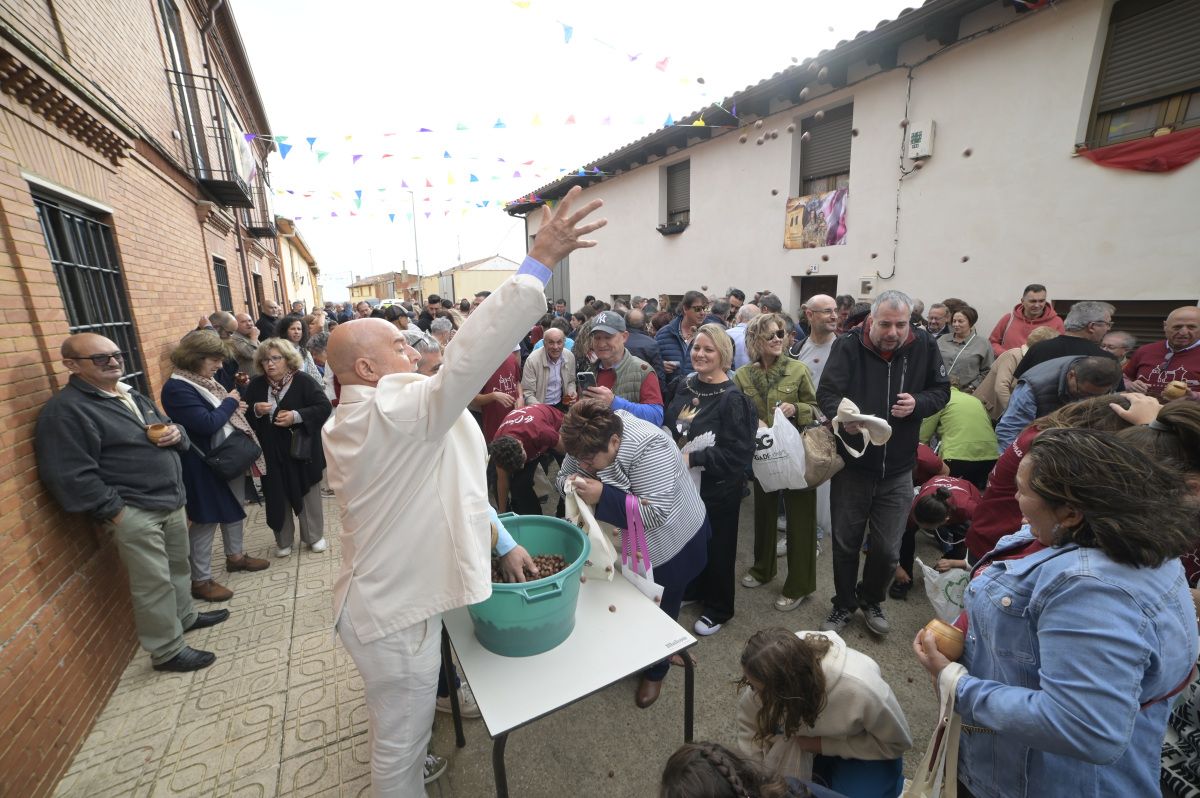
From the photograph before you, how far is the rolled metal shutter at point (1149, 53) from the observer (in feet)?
15.1

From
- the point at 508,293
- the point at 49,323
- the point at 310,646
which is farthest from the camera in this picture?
the point at 310,646

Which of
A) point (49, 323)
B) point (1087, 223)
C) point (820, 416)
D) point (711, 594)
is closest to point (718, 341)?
point (820, 416)

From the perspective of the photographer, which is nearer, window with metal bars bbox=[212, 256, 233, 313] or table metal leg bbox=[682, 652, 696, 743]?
table metal leg bbox=[682, 652, 696, 743]

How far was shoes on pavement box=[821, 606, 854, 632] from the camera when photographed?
3.36m

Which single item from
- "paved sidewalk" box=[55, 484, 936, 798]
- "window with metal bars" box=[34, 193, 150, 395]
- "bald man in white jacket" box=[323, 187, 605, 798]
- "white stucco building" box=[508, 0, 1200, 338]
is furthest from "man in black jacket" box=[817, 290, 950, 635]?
"window with metal bars" box=[34, 193, 150, 395]

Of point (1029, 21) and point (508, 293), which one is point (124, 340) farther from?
point (1029, 21)

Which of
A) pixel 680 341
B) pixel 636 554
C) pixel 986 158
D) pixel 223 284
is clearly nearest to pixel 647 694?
pixel 636 554

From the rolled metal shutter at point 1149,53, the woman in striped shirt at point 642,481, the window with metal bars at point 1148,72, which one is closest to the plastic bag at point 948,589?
the woman in striped shirt at point 642,481

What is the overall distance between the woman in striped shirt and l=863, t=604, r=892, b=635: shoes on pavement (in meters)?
1.51

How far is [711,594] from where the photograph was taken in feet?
11.4

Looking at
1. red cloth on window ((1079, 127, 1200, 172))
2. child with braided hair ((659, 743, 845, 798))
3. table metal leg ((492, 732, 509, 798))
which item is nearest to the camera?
child with braided hair ((659, 743, 845, 798))

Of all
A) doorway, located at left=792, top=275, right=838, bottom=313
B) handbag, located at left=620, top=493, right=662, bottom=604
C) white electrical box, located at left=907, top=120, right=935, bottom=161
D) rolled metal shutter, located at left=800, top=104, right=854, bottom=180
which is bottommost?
handbag, located at left=620, top=493, right=662, bottom=604

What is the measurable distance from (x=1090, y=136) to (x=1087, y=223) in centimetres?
96

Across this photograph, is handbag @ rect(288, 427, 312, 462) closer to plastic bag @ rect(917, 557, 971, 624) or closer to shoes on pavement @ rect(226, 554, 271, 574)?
shoes on pavement @ rect(226, 554, 271, 574)
